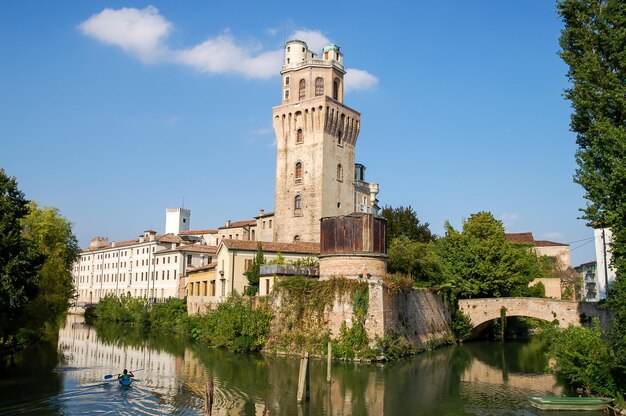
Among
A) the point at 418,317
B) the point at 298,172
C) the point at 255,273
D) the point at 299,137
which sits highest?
the point at 299,137

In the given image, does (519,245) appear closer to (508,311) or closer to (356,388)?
(508,311)

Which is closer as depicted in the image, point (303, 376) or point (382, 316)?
point (303, 376)

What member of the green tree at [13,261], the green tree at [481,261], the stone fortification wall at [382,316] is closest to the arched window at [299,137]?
the green tree at [481,261]

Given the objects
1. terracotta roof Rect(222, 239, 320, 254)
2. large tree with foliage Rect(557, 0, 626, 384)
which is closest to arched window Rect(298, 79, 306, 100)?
terracotta roof Rect(222, 239, 320, 254)

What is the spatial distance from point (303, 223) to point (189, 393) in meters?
30.7

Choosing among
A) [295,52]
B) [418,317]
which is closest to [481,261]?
[418,317]

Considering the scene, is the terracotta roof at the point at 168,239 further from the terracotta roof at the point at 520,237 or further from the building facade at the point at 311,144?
the terracotta roof at the point at 520,237

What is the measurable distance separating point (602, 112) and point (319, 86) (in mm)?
37195

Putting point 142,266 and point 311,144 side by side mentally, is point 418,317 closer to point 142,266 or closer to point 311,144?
point 311,144

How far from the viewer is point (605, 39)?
18.6 m

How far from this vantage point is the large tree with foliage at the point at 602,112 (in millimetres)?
16812

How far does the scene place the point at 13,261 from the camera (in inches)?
A: 893

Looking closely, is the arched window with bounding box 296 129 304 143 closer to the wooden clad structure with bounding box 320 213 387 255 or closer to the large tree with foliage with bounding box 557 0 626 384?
the wooden clad structure with bounding box 320 213 387 255

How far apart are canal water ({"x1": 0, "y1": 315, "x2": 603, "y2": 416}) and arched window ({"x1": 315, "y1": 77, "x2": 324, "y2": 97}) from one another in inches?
1090
